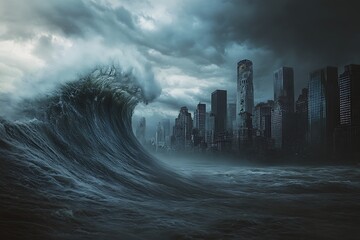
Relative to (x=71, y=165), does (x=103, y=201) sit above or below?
below

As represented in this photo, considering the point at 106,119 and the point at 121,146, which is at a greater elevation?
the point at 106,119

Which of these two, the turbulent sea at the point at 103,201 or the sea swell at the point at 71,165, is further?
the sea swell at the point at 71,165

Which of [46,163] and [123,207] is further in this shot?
[46,163]

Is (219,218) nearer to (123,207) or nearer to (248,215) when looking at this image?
(248,215)

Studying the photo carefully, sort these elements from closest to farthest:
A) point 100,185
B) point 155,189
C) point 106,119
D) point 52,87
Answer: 1. point 100,185
2. point 155,189
3. point 52,87
4. point 106,119

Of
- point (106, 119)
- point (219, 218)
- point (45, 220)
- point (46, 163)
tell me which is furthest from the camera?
point (106, 119)

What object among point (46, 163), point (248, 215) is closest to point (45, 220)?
point (46, 163)

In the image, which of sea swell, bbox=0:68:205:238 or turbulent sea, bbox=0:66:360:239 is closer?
turbulent sea, bbox=0:66:360:239

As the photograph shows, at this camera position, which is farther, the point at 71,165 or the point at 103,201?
the point at 71,165
